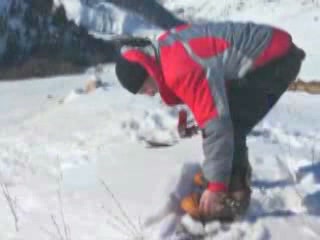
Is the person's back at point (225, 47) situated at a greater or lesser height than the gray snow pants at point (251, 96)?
greater

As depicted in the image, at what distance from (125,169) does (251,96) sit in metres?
1.31

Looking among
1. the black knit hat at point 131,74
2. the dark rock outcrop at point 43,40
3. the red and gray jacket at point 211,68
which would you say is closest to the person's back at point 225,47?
the red and gray jacket at point 211,68

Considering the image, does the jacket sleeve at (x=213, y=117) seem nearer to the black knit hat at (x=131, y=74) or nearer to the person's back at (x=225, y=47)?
the person's back at (x=225, y=47)

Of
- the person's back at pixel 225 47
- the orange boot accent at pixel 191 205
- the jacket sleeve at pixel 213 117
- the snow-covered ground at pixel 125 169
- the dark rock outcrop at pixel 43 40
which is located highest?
the person's back at pixel 225 47

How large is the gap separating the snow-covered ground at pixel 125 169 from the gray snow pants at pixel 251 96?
0.23 meters

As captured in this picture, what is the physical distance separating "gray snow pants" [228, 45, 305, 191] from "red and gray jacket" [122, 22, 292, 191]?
0.16 ft

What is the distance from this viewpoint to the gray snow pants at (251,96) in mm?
3635

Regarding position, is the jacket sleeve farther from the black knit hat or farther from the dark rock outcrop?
the dark rock outcrop

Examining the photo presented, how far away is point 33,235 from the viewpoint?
3621mm

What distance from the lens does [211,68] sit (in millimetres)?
3473

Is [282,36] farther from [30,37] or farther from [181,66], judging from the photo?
[30,37]

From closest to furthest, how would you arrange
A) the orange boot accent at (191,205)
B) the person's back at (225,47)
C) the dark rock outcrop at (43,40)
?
the person's back at (225,47) → the orange boot accent at (191,205) → the dark rock outcrop at (43,40)

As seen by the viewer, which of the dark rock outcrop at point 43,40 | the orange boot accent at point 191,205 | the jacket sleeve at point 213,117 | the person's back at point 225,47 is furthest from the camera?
the dark rock outcrop at point 43,40

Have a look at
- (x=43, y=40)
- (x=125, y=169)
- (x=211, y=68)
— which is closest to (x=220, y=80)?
(x=211, y=68)
